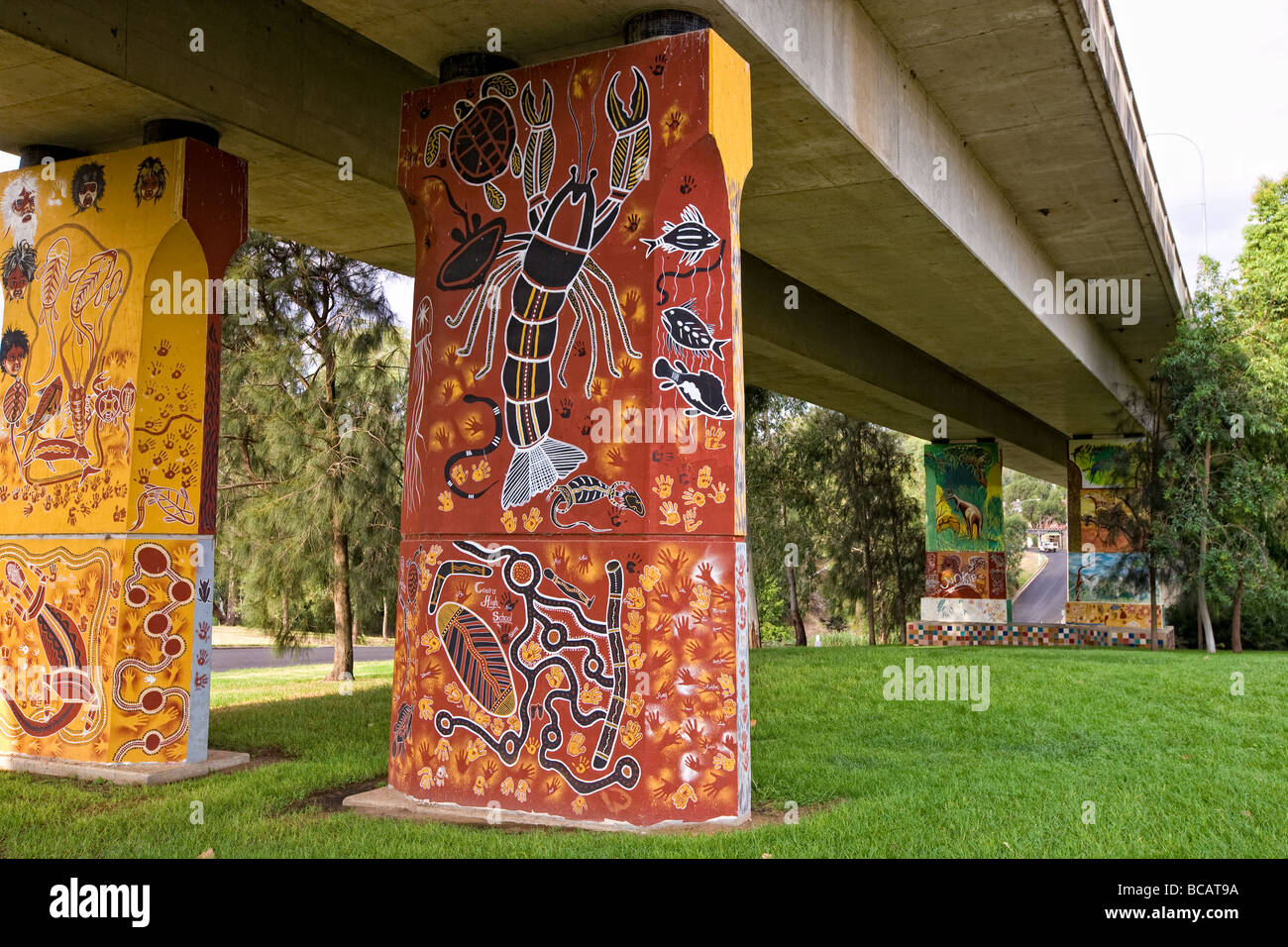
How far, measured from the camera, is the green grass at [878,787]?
594 cm

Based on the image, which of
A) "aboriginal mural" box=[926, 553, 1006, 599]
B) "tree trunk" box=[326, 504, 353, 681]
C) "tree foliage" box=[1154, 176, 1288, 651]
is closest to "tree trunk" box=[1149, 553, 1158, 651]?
"tree foliage" box=[1154, 176, 1288, 651]

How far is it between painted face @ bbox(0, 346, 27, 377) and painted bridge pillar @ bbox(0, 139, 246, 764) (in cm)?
3

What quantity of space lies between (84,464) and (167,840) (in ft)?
13.0

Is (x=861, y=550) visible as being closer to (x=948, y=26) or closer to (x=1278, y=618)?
(x=1278, y=618)

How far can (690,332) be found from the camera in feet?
21.8

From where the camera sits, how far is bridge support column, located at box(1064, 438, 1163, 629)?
2616 centimetres

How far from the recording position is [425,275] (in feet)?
24.8

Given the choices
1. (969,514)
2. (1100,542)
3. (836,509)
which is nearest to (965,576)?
(969,514)

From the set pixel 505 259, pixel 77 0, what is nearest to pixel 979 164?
pixel 505 259

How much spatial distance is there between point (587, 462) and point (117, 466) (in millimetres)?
4304

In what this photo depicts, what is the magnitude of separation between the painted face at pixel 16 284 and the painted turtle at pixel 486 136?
4.54 meters

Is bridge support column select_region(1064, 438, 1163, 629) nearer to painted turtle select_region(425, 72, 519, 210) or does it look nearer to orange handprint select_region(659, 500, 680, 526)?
orange handprint select_region(659, 500, 680, 526)

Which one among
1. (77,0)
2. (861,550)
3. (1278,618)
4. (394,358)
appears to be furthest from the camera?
(861,550)

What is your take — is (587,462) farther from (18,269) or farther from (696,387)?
(18,269)
